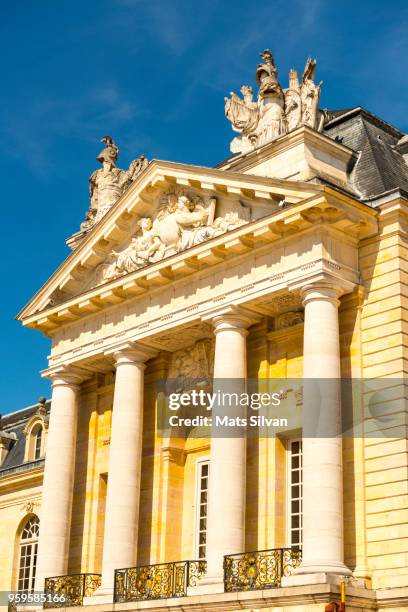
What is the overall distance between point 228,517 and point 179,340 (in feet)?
18.5

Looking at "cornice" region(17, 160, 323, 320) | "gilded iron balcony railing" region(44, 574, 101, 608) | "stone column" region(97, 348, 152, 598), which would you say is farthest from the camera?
"gilded iron balcony railing" region(44, 574, 101, 608)

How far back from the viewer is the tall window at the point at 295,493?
2283cm

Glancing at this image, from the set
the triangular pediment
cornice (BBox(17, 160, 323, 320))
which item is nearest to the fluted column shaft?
the triangular pediment

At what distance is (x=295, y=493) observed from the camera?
2328cm

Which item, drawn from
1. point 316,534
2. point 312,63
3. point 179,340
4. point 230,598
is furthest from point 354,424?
point 312,63

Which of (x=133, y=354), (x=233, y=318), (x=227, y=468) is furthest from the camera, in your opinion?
(x=133, y=354)

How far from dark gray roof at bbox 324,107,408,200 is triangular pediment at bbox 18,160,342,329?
2438 millimetres

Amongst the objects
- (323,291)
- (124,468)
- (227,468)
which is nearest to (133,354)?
(124,468)

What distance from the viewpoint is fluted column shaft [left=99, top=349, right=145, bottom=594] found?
25031 mm

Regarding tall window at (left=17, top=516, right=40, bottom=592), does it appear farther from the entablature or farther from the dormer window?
the entablature

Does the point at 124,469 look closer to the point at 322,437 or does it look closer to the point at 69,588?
the point at 69,588

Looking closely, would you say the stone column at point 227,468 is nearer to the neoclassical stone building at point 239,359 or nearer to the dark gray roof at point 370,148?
the neoclassical stone building at point 239,359

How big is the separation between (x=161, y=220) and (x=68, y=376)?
5390 millimetres

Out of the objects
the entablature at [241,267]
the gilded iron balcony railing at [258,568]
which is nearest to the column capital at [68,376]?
the entablature at [241,267]
